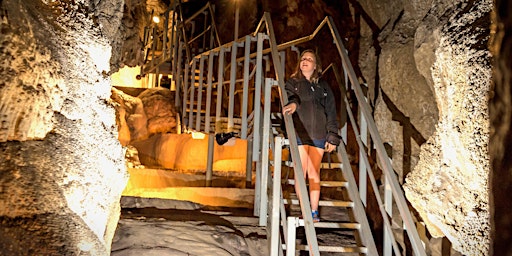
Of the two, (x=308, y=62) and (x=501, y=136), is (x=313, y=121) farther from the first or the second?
(x=501, y=136)

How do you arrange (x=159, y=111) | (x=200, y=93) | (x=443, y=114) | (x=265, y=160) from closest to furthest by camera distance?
(x=443, y=114) < (x=265, y=160) < (x=200, y=93) < (x=159, y=111)

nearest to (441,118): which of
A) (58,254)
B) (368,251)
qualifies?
(368,251)

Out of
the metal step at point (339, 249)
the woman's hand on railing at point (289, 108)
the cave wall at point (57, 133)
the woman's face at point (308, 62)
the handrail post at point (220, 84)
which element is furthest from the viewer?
the handrail post at point (220, 84)

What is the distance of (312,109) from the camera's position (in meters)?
4.23

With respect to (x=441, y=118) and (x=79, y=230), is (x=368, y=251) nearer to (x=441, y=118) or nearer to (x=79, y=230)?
(x=441, y=118)

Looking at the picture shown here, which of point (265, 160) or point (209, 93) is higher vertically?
point (209, 93)

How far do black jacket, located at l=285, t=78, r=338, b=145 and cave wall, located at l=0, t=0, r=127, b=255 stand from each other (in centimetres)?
183

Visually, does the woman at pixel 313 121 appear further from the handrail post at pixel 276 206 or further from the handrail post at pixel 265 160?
the handrail post at pixel 276 206

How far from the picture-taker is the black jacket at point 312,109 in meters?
4.20

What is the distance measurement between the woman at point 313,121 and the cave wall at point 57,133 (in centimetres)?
182

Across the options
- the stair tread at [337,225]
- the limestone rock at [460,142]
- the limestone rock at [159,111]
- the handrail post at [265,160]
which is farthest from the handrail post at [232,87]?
the limestone rock at [159,111]

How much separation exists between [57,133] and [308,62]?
8.47 ft

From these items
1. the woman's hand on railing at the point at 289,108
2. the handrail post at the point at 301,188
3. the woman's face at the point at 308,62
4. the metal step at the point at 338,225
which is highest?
the woman's face at the point at 308,62

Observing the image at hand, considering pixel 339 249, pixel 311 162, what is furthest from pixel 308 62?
pixel 339 249
